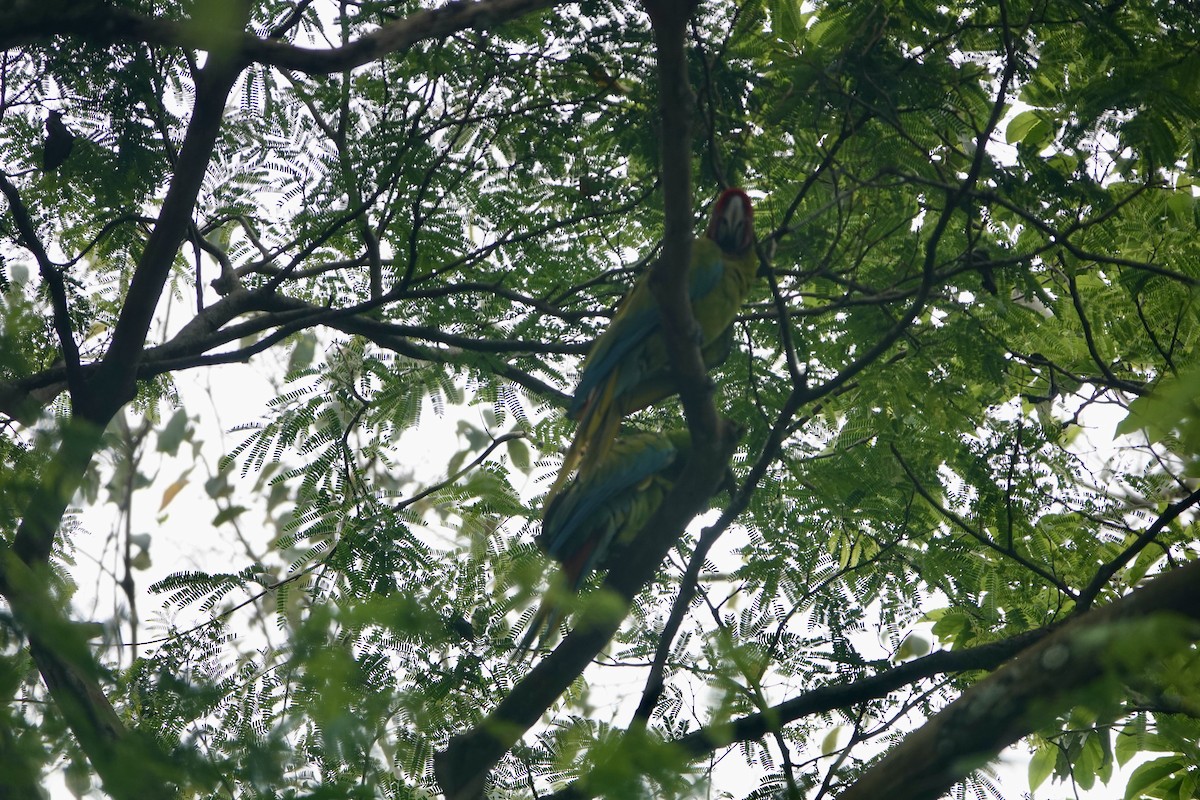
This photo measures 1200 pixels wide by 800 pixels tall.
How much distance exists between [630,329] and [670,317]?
0.79 metres

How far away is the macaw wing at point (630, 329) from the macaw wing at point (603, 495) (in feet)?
1.01

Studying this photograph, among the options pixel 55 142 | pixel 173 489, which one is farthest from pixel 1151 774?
pixel 173 489

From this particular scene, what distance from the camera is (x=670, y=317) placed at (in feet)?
12.1

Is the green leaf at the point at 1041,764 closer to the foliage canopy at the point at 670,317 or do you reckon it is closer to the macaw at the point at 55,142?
the foliage canopy at the point at 670,317

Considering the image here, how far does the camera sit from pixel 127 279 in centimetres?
592

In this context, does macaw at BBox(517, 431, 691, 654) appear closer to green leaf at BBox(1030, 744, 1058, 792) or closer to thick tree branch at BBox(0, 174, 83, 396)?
thick tree branch at BBox(0, 174, 83, 396)

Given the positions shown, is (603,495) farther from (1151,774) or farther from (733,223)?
(1151,774)

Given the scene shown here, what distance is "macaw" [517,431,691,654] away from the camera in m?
4.57

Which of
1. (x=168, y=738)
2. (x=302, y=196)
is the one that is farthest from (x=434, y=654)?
(x=302, y=196)

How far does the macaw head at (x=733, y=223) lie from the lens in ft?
15.5

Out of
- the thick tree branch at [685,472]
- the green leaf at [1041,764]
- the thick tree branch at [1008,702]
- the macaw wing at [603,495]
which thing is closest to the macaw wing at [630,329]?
the macaw wing at [603,495]

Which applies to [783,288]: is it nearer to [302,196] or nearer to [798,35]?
[798,35]

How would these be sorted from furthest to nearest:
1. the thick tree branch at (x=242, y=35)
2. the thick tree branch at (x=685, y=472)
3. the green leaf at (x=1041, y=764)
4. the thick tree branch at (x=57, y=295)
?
the green leaf at (x=1041, y=764)
the thick tree branch at (x=57, y=295)
the thick tree branch at (x=685, y=472)
the thick tree branch at (x=242, y=35)

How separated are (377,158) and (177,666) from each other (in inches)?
96.0
